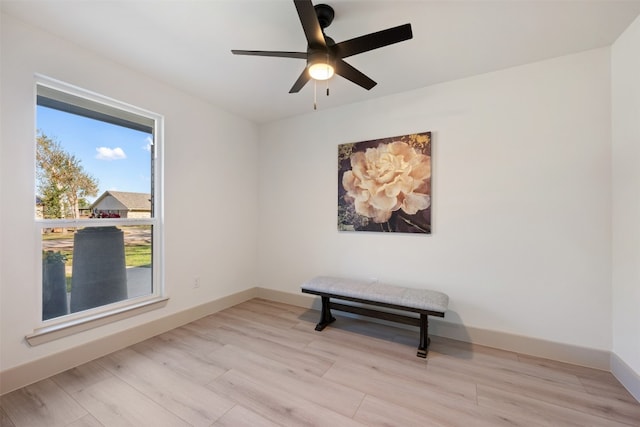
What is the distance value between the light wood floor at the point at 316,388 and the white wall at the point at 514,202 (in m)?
0.44

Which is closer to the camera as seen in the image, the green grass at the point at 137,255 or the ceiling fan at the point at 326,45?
the ceiling fan at the point at 326,45

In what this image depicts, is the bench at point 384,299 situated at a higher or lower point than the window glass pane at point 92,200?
lower

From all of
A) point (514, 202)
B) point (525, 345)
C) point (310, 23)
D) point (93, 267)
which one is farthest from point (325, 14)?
point (525, 345)

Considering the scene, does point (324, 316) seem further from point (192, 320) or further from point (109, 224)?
point (109, 224)

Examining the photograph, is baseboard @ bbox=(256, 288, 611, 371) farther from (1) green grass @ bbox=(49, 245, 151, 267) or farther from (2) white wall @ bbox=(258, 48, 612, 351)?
(1) green grass @ bbox=(49, 245, 151, 267)

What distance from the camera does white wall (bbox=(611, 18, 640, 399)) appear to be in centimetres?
171

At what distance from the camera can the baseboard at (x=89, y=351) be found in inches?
68.3

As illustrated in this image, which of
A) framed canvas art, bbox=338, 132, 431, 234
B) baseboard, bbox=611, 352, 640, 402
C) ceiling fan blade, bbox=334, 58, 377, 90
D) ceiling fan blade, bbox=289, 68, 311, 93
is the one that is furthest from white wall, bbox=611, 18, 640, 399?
ceiling fan blade, bbox=289, 68, 311, 93

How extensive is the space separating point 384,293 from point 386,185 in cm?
112

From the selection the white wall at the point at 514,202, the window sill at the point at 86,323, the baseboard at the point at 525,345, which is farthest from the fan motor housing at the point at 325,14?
the window sill at the point at 86,323

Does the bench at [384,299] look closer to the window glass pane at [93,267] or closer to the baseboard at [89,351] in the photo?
the baseboard at [89,351]

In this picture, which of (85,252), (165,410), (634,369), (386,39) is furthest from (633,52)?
(85,252)

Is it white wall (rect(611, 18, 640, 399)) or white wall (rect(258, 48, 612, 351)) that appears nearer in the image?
white wall (rect(611, 18, 640, 399))

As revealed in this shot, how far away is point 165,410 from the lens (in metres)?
1.58
